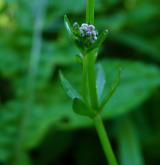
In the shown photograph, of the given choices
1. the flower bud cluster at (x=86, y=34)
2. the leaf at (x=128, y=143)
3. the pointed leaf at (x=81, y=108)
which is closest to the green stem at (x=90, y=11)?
the flower bud cluster at (x=86, y=34)

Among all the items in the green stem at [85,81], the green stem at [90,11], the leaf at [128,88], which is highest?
the leaf at [128,88]

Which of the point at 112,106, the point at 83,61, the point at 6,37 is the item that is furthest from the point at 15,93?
the point at 83,61

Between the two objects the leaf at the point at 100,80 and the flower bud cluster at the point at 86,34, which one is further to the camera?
the leaf at the point at 100,80

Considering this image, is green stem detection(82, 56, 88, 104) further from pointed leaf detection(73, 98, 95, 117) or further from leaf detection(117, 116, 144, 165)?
leaf detection(117, 116, 144, 165)

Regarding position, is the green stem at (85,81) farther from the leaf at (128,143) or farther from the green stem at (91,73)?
the leaf at (128,143)

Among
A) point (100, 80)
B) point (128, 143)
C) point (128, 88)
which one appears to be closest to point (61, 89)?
point (128, 88)

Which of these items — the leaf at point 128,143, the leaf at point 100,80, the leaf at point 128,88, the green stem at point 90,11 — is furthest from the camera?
the leaf at point 128,88
